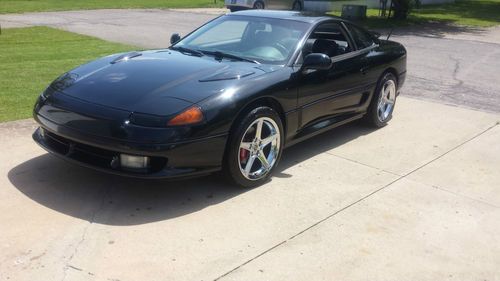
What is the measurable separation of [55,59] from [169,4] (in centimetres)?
2017

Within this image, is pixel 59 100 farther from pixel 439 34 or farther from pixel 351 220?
pixel 439 34

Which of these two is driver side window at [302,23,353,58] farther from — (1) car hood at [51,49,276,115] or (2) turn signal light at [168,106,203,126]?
(2) turn signal light at [168,106,203,126]

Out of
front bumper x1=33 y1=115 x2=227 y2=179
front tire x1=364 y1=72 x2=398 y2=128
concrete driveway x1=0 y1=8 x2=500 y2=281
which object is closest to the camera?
concrete driveway x1=0 y1=8 x2=500 y2=281

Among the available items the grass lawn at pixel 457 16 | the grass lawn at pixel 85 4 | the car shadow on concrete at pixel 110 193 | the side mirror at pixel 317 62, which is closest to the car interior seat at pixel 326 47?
the side mirror at pixel 317 62

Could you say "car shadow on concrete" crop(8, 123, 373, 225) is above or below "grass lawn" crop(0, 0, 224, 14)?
below

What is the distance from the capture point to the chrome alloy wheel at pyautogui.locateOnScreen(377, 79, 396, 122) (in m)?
6.32

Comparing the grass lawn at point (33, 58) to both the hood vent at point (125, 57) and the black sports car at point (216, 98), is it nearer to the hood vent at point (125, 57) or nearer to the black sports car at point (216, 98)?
the hood vent at point (125, 57)

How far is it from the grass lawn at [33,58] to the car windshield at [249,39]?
2.31 m

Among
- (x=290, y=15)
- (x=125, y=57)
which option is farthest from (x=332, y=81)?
(x=125, y=57)

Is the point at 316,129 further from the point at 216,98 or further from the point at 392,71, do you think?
the point at 392,71

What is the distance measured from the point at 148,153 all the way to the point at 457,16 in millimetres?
23875

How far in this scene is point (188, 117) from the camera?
3809 mm

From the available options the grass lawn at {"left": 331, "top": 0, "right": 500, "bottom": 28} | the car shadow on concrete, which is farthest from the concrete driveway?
the grass lawn at {"left": 331, "top": 0, "right": 500, "bottom": 28}

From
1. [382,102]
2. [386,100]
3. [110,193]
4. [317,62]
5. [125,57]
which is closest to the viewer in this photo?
[110,193]
